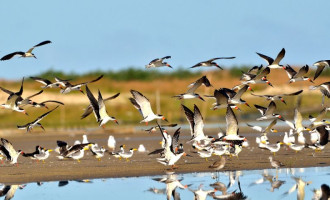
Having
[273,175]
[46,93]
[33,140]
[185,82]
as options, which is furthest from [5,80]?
[273,175]

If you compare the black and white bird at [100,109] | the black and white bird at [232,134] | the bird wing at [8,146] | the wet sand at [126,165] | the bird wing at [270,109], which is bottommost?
the wet sand at [126,165]

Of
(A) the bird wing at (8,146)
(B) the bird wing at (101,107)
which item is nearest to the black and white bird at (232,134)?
(B) the bird wing at (101,107)

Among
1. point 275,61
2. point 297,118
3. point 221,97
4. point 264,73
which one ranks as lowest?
point 297,118

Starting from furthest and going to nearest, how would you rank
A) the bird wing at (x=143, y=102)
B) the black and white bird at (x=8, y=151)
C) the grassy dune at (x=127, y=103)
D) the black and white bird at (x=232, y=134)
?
the grassy dune at (x=127, y=103) < the black and white bird at (x=8, y=151) < the bird wing at (x=143, y=102) < the black and white bird at (x=232, y=134)

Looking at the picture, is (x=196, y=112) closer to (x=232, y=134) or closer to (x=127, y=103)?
(x=232, y=134)

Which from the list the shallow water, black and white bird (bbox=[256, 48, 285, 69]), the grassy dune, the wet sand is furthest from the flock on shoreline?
the grassy dune

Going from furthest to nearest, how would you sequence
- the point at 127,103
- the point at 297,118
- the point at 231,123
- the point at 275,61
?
the point at 127,103 → the point at 297,118 → the point at 275,61 → the point at 231,123

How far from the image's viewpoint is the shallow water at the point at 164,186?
784 inches

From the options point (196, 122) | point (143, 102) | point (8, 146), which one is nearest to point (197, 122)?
point (196, 122)

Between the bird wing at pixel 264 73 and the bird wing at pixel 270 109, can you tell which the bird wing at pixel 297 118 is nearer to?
the bird wing at pixel 270 109

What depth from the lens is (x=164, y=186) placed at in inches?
837

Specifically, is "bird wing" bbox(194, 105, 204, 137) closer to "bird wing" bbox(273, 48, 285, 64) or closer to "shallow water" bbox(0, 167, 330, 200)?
"shallow water" bbox(0, 167, 330, 200)

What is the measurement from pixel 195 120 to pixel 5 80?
4551 centimetres

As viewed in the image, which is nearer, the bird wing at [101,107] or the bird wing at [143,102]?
the bird wing at [143,102]
